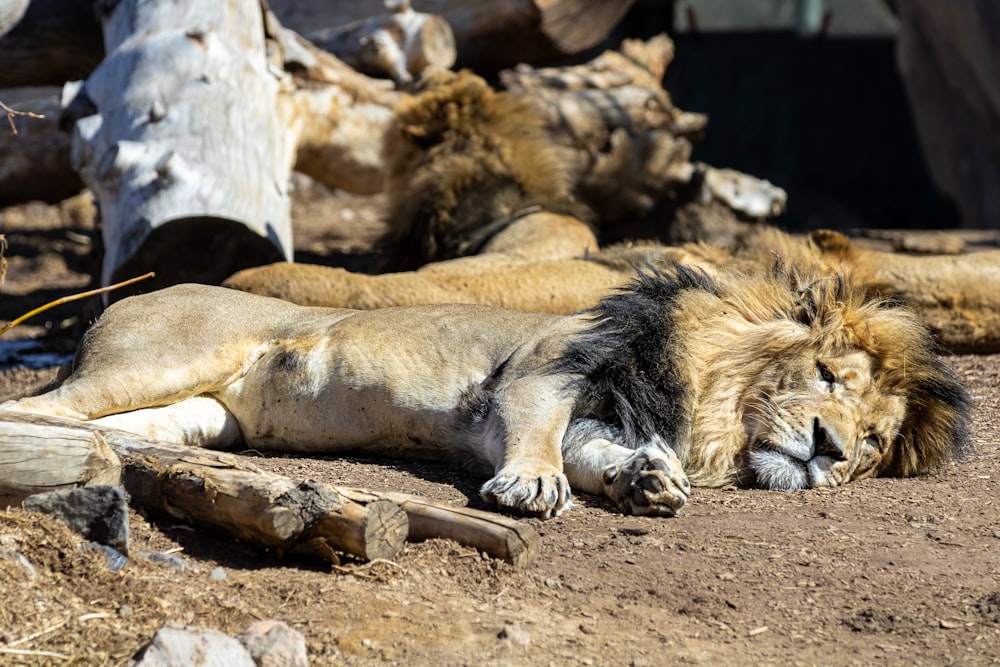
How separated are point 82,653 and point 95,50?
5221mm

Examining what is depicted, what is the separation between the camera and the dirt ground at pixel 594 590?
2.36m

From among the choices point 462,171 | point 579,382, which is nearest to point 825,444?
point 579,382

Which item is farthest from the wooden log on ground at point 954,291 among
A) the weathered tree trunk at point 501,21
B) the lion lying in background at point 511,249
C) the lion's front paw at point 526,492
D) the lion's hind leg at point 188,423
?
the weathered tree trunk at point 501,21

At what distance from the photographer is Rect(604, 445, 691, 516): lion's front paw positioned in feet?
10.4

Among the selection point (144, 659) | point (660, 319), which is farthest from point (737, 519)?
point (144, 659)

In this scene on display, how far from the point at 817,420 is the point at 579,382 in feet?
2.20

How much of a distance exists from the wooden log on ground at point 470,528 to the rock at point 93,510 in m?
0.47

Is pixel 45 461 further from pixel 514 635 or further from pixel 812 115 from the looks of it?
pixel 812 115

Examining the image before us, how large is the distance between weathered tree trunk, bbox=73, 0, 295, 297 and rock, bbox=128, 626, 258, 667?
3.16 m

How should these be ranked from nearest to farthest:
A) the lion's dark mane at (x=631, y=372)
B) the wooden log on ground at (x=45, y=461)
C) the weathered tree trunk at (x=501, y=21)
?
1. the wooden log on ground at (x=45, y=461)
2. the lion's dark mane at (x=631, y=372)
3. the weathered tree trunk at (x=501, y=21)

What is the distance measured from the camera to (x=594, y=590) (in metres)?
2.72

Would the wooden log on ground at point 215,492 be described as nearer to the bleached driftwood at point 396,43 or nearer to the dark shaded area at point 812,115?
the bleached driftwood at point 396,43

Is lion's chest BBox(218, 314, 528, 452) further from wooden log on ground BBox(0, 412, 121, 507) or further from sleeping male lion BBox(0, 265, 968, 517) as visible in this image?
wooden log on ground BBox(0, 412, 121, 507)

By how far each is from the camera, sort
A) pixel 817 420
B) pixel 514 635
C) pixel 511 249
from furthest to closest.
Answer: pixel 511 249
pixel 817 420
pixel 514 635
